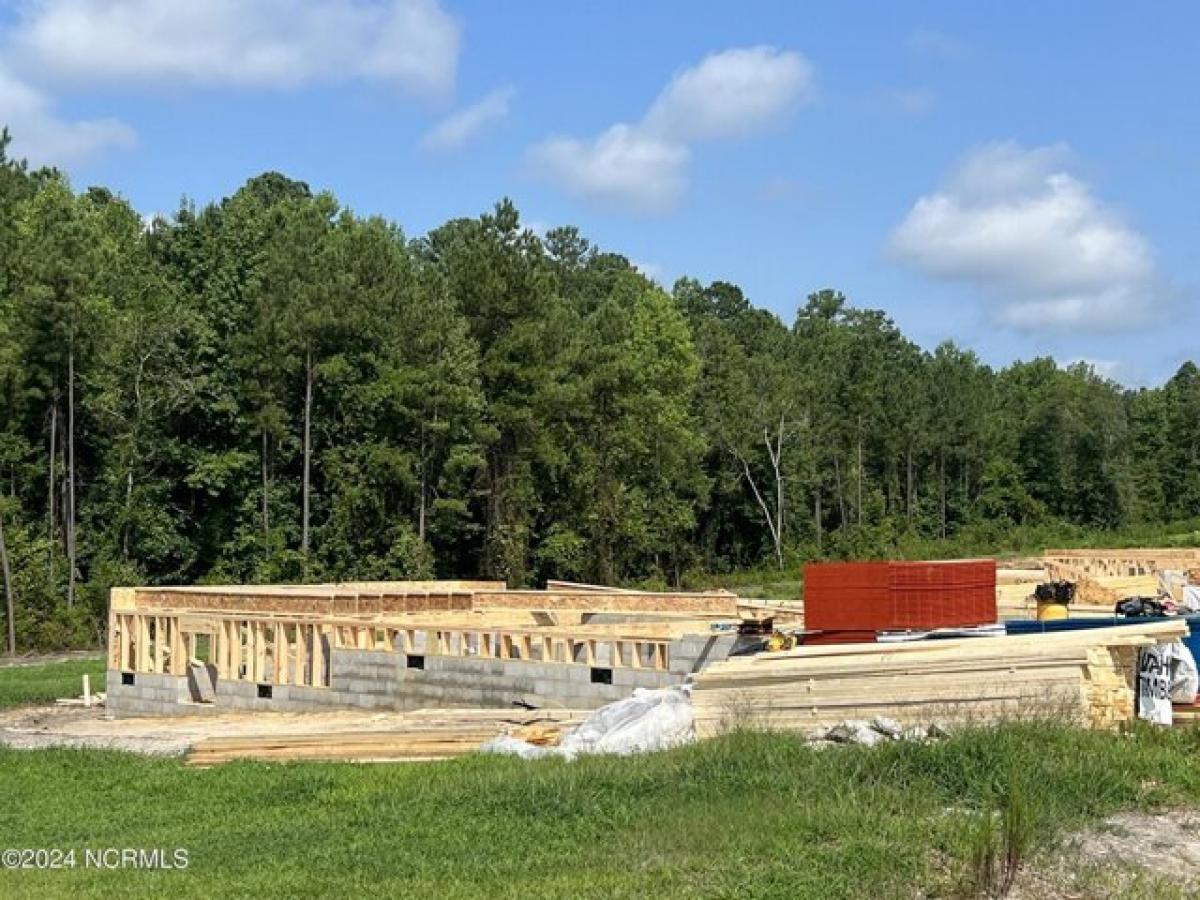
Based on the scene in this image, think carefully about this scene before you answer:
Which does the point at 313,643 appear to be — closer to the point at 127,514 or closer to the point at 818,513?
the point at 127,514

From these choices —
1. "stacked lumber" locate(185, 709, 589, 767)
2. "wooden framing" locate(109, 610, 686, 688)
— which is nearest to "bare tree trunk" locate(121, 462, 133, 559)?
"wooden framing" locate(109, 610, 686, 688)

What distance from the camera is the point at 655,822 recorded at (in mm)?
9227

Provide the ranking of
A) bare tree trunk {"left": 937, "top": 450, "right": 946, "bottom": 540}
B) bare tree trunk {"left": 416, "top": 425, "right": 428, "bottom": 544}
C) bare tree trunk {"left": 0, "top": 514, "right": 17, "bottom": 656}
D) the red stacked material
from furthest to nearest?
bare tree trunk {"left": 937, "top": 450, "right": 946, "bottom": 540}, bare tree trunk {"left": 416, "top": 425, "right": 428, "bottom": 544}, bare tree trunk {"left": 0, "top": 514, "right": 17, "bottom": 656}, the red stacked material

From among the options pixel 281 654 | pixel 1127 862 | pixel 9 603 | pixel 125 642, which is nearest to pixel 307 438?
pixel 9 603

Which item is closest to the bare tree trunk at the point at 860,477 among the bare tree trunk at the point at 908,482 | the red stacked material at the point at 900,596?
the bare tree trunk at the point at 908,482

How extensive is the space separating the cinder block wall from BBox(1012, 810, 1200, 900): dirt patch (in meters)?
9.72

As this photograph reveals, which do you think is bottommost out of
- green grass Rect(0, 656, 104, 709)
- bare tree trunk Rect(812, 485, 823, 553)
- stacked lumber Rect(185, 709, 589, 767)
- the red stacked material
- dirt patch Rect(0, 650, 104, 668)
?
dirt patch Rect(0, 650, 104, 668)

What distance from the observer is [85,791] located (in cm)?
1411

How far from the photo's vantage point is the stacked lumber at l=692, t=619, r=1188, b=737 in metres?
11.6

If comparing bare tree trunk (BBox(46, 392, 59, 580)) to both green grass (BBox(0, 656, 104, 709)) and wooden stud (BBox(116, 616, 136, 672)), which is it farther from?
wooden stud (BBox(116, 616, 136, 672))

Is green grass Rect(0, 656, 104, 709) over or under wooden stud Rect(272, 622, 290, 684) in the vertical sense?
under

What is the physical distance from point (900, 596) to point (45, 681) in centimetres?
2079

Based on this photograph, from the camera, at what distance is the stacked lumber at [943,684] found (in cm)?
1156

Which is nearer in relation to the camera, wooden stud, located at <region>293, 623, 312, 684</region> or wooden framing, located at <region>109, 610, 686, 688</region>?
wooden framing, located at <region>109, 610, 686, 688</region>
